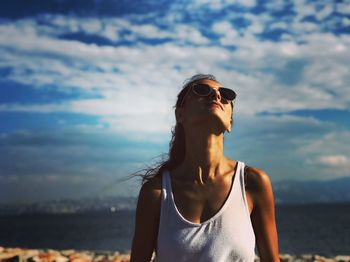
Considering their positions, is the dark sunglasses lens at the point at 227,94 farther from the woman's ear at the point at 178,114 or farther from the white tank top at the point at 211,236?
the white tank top at the point at 211,236

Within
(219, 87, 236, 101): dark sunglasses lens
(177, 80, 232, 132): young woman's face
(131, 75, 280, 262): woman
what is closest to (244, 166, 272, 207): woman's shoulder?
(131, 75, 280, 262): woman

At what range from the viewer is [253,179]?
2.55 m

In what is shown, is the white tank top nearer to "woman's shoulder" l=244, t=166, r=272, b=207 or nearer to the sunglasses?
"woman's shoulder" l=244, t=166, r=272, b=207

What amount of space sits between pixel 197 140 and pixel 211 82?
13.8 inches

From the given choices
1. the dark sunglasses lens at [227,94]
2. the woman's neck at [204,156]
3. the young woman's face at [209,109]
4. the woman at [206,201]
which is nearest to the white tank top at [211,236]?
the woman at [206,201]

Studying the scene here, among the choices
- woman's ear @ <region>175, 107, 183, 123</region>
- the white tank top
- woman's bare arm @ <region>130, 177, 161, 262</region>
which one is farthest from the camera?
woman's ear @ <region>175, 107, 183, 123</region>

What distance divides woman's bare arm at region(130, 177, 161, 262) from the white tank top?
0.05 metres

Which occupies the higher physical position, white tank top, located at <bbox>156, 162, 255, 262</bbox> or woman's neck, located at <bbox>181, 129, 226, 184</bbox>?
woman's neck, located at <bbox>181, 129, 226, 184</bbox>

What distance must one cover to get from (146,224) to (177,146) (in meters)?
0.53

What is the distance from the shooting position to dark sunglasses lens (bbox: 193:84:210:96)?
8.65 ft

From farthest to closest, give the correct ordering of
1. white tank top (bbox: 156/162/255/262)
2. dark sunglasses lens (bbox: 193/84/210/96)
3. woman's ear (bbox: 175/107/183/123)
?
woman's ear (bbox: 175/107/183/123) < dark sunglasses lens (bbox: 193/84/210/96) < white tank top (bbox: 156/162/255/262)

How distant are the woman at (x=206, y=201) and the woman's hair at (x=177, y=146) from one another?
14mm

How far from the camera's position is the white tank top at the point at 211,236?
7.74ft

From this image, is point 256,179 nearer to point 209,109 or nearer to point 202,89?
point 209,109
